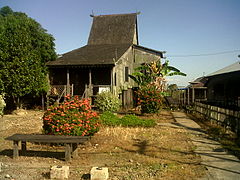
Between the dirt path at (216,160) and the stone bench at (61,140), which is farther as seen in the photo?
the stone bench at (61,140)

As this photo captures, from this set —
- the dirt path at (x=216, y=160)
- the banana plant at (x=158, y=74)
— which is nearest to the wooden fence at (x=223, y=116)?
the dirt path at (x=216, y=160)

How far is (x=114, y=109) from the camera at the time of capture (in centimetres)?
1412

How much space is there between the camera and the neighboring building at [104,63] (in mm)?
17203

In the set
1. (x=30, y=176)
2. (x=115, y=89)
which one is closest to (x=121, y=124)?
(x=30, y=176)

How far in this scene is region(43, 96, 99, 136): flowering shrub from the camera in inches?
263

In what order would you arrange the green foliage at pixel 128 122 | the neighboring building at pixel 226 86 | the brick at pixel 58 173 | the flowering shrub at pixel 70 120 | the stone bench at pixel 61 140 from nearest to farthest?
the brick at pixel 58 173, the stone bench at pixel 61 140, the flowering shrub at pixel 70 120, the green foliage at pixel 128 122, the neighboring building at pixel 226 86

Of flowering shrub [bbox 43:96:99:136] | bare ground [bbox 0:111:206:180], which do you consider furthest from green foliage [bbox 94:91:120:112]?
flowering shrub [bbox 43:96:99:136]

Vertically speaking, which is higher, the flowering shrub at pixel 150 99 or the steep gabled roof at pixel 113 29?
the steep gabled roof at pixel 113 29

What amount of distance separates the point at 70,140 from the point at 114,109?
857cm

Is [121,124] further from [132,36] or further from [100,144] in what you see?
[132,36]

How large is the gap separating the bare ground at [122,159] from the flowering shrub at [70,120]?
62 centimetres

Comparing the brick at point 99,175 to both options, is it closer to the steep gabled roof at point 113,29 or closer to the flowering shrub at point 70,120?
the flowering shrub at point 70,120

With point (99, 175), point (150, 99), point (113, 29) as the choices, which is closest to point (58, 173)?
point (99, 175)

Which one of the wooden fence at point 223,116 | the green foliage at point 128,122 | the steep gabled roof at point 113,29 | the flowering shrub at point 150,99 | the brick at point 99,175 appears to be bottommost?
the brick at point 99,175
